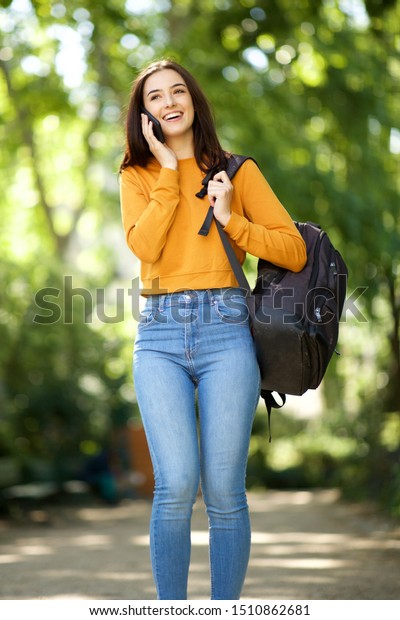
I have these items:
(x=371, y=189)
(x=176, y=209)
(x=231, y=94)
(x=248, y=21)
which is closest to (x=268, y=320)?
(x=176, y=209)

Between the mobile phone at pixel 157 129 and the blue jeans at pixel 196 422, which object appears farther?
the mobile phone at pixel 157 129

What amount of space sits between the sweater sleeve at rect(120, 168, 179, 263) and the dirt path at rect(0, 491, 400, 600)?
2208 millimetres

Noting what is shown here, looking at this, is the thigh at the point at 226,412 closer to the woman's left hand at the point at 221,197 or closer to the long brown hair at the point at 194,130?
the woman's left hand at the point at 221,197

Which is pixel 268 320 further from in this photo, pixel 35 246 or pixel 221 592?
pixel 35 246

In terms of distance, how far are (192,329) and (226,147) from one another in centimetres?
679

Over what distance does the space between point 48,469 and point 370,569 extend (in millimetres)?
5898

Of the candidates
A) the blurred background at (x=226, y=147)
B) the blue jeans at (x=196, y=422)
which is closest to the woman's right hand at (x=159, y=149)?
the blue jeans at (x=196, y=422)

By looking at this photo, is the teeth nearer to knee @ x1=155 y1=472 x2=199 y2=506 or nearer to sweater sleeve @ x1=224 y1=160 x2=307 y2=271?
sweater sleeve @ x1=224 y1=160 x2=307 y2=271

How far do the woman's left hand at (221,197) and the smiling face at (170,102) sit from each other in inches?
11.2

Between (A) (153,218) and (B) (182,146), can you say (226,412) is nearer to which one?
(A) (153,218)

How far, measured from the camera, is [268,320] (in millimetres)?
3250

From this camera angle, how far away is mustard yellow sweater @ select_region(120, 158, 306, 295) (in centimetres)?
327

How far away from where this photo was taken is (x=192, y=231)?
132 inches

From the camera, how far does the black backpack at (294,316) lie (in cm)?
324
